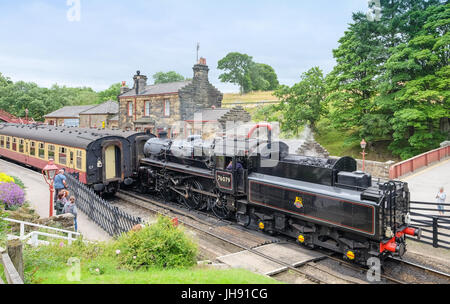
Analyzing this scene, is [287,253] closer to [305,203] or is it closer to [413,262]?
[305,203]

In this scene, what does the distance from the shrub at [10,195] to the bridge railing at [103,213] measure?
6.55 feet

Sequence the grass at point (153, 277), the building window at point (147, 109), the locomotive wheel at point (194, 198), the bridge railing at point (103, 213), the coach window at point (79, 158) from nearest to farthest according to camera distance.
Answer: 1. the grass at point (153, 277)
2. the bridge railing at point (103, 213)
3. the locomotive wheel at point (194, 198)
4. the coach window at point (79, 158)
5. the building window at point (147, 109)

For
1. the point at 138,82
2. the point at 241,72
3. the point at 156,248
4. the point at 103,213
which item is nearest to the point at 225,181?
the point at 103,213

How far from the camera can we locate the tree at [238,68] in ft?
245

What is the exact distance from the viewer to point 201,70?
29.6 meters

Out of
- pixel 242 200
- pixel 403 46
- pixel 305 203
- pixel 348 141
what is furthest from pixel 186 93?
pixel 305 203

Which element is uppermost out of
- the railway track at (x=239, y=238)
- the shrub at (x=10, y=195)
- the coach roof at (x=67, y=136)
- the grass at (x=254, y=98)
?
the grass at (x=254, y=98)

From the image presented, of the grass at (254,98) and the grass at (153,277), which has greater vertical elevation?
the grass at (254,98)

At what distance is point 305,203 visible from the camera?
8.88m

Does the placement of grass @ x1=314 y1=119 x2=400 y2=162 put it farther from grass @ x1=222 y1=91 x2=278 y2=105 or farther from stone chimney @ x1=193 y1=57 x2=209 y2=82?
grass @ x1=222 y1=91 x2=278 y2=105

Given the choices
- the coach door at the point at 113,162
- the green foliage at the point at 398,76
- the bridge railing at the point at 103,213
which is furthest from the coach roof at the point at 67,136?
the green foliage at the point at 398,76

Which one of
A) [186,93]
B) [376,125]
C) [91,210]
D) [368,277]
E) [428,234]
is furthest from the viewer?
[186,93]

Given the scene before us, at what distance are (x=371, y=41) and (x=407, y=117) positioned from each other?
7147 millimetres

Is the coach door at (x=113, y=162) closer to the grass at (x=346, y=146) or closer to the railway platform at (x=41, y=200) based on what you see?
the railway platform at (x=41, y=200)
